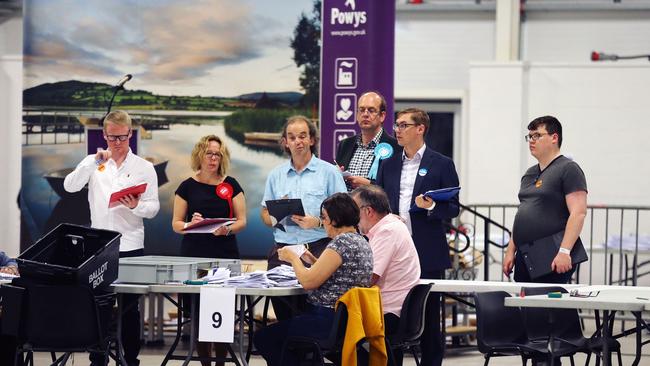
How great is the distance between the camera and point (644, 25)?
13.0m

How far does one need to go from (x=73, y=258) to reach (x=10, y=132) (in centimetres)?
690

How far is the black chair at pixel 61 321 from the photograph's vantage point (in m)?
5.26

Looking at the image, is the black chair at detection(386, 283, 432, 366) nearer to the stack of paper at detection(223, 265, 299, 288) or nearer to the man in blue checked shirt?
the stack of paper at detection(223, 265, 299, 288)

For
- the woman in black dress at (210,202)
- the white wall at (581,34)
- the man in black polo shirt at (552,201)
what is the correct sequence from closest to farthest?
the man in black polo shirt at (552,201) < the woman in black dress at (210,202) < the white wall at (581,34)

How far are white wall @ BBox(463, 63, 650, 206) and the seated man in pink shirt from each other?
7.34 metres

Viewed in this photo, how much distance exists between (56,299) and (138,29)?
3.78 m

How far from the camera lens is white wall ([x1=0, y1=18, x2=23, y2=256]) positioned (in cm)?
1198

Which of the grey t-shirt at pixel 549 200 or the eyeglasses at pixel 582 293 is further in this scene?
the grey t-shirt at pixel 549 200

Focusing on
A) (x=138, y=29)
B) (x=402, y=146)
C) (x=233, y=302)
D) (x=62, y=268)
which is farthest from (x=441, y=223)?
(x=138, y=29)

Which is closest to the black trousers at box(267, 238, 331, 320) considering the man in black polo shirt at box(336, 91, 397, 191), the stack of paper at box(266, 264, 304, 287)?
the stack of paper at box(266, 264, 304, 287)

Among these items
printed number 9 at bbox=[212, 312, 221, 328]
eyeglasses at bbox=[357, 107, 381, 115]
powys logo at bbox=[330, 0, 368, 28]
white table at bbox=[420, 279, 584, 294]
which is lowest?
printed number 9 at bbox=[212, 312, 221, 328]

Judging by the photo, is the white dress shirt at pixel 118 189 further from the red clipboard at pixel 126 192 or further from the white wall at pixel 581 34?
the white wall at pixel 581 34

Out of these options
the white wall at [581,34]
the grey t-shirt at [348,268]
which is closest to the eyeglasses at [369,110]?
the grey t-shirt at [348,268]

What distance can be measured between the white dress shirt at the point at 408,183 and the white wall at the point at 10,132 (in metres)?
6.58
